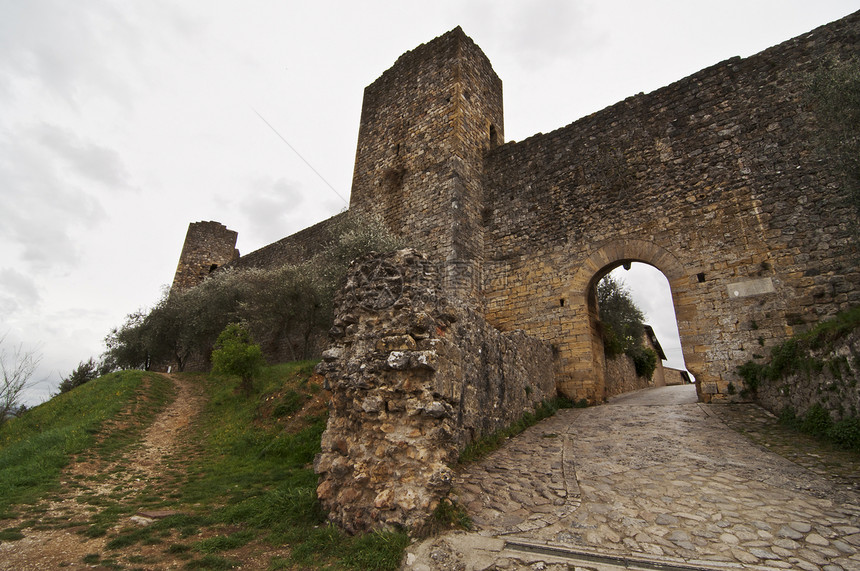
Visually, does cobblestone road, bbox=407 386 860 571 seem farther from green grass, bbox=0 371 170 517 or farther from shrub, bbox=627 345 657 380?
shrub, bbox=627 345 657 380

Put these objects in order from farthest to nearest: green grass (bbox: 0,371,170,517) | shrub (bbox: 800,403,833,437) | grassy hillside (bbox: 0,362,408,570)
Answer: green grass (bbox: 0,371,170,517) < shrub (bbox: 800,403,833,437) < grassy hillside (bbox: 0,362,408,570)

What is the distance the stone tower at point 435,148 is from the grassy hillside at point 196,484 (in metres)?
5.71

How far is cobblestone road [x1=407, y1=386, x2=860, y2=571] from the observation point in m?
3.46

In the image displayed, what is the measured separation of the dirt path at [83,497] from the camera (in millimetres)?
4642

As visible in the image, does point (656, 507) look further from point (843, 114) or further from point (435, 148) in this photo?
point (435, 148)

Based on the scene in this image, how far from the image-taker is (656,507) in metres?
4.28

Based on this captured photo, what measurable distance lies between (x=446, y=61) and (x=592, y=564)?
16.1 m

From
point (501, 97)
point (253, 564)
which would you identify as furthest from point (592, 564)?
point (501, 97)

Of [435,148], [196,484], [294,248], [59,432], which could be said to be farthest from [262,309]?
[196,484]

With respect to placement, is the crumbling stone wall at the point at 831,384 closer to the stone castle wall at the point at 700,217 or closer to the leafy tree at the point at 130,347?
the stone castle wall at the point at 700,217

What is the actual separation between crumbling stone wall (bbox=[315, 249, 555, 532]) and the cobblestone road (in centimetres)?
62

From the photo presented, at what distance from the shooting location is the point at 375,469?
4625 millimetres

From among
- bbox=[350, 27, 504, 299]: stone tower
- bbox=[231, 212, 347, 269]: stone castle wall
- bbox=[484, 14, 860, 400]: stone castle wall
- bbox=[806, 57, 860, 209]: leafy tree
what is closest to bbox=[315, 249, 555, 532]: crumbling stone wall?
bbox=[484, 14, 860, 400]: stone castle wall

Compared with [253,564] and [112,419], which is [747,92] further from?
[112,419]
